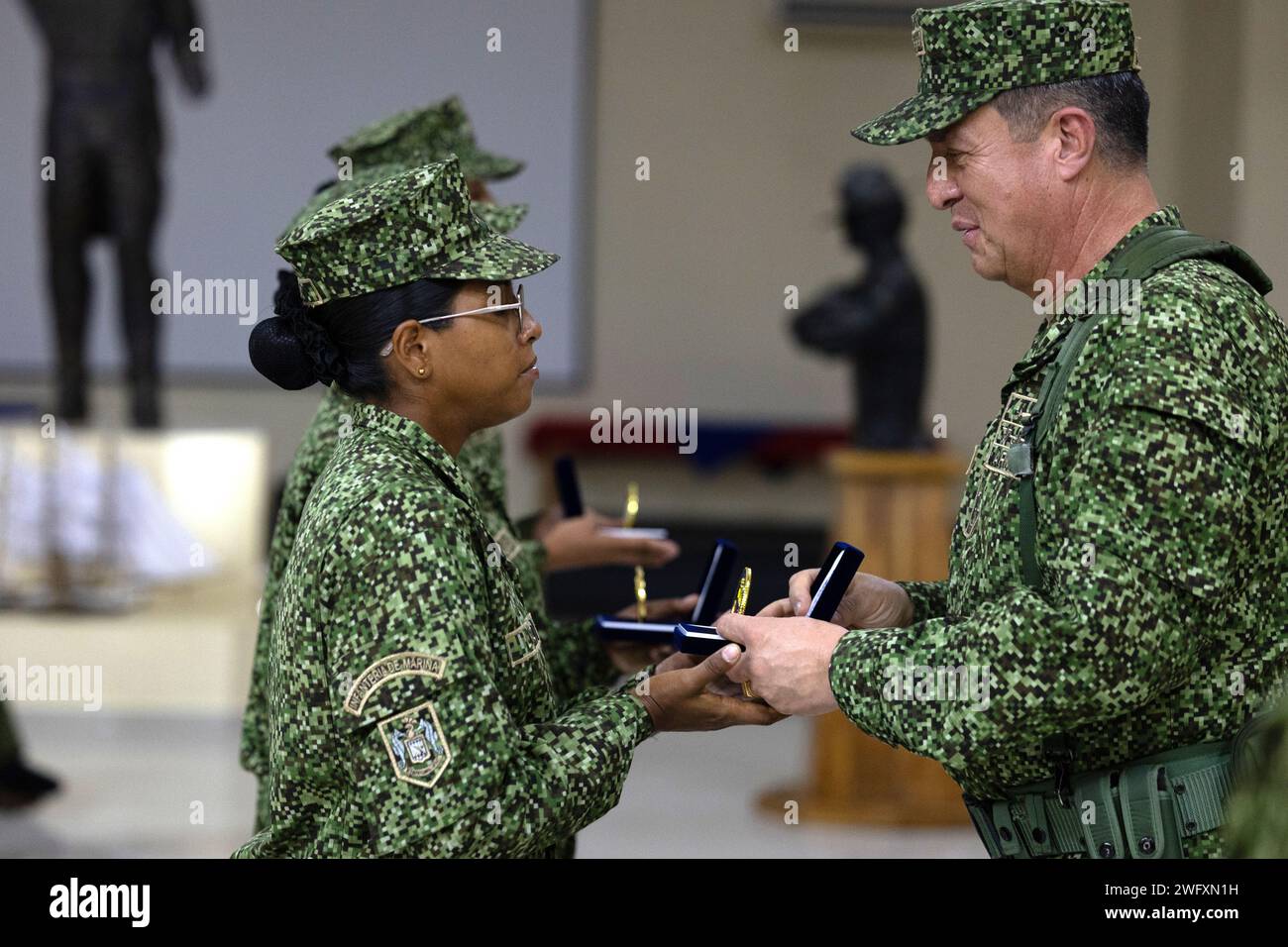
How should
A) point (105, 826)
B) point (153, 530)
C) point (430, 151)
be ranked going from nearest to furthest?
point (430, 151)
point (105, 826)
point (153, 530)

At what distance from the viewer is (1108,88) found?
1910mm

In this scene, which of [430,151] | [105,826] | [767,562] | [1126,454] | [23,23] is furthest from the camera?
[23,23]

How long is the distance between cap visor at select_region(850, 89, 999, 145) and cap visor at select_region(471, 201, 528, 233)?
105 cm

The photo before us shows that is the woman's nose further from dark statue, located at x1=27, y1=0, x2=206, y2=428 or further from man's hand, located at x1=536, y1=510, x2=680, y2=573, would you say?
dark statue, located at x1=27, y1=0, x2=206, y2=428

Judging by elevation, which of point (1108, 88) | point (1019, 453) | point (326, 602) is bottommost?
point (326, 602)

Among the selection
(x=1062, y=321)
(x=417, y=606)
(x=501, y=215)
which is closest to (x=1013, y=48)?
(x=1062, y=321)

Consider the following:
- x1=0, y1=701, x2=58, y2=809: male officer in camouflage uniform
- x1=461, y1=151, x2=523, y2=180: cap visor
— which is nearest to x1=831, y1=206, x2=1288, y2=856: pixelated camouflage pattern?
x1=461, y1=151, x2=523, y2=180: cap visor

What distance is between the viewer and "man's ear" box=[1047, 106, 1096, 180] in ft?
6.27

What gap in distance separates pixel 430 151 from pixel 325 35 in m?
7.04

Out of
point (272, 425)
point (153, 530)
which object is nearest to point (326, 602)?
point (153, 530)

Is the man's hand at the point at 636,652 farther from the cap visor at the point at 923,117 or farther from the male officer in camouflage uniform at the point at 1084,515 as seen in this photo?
the cap visor at the point at 923,117

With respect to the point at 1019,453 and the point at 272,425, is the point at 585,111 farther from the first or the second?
the point at 1019,453

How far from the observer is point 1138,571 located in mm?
1681

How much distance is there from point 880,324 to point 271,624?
3963 mm
